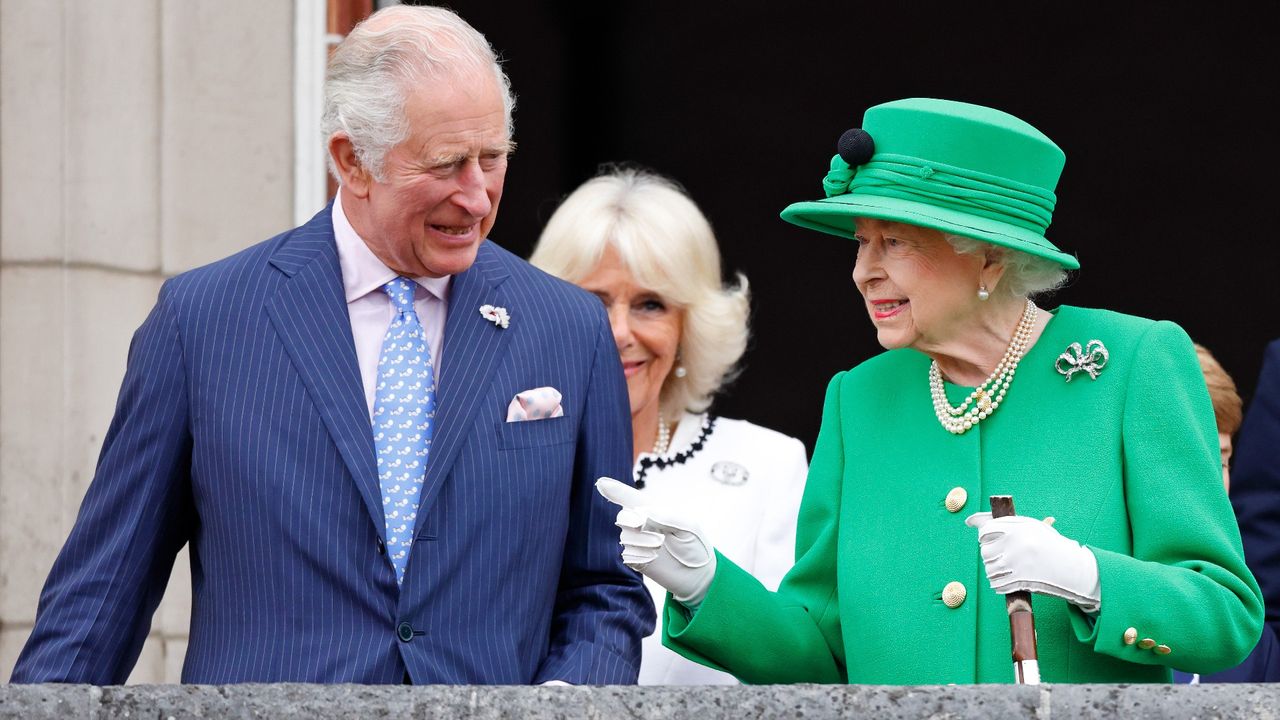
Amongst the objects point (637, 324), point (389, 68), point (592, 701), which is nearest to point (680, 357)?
point (637, 324)

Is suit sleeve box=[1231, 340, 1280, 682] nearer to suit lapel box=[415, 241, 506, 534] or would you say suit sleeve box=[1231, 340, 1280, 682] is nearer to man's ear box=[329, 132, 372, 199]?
suit lapel box=[415, 241, 506, 534]

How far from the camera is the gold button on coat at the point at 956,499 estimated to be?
2.97 m

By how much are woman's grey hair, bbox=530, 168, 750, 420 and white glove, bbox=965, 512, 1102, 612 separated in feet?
Answer: 5.38

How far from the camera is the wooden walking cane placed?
2.56m

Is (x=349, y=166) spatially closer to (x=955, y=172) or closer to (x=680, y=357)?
(x=955, y=172)

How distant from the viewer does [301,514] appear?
113 inches

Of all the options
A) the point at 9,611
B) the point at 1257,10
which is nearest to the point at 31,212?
the point at 9,611

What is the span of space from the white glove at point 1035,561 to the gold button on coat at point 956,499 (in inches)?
10.8

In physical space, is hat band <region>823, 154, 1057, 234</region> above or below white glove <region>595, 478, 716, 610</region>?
above

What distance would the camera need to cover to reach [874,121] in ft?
10.1

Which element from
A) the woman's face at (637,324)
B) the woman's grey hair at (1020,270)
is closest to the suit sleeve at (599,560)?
the woman's grey hair at (1020,270)

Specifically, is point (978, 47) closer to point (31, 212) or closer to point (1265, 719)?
point (31, 212)

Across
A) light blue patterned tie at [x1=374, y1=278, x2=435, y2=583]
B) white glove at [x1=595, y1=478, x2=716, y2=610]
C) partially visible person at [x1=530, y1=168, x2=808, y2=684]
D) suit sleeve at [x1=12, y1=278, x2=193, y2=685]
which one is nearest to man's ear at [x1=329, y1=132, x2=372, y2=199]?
light blue patterned tie at [x1=374, y1=278, x2=435, y2=583]

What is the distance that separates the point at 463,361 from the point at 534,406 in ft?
0.41
